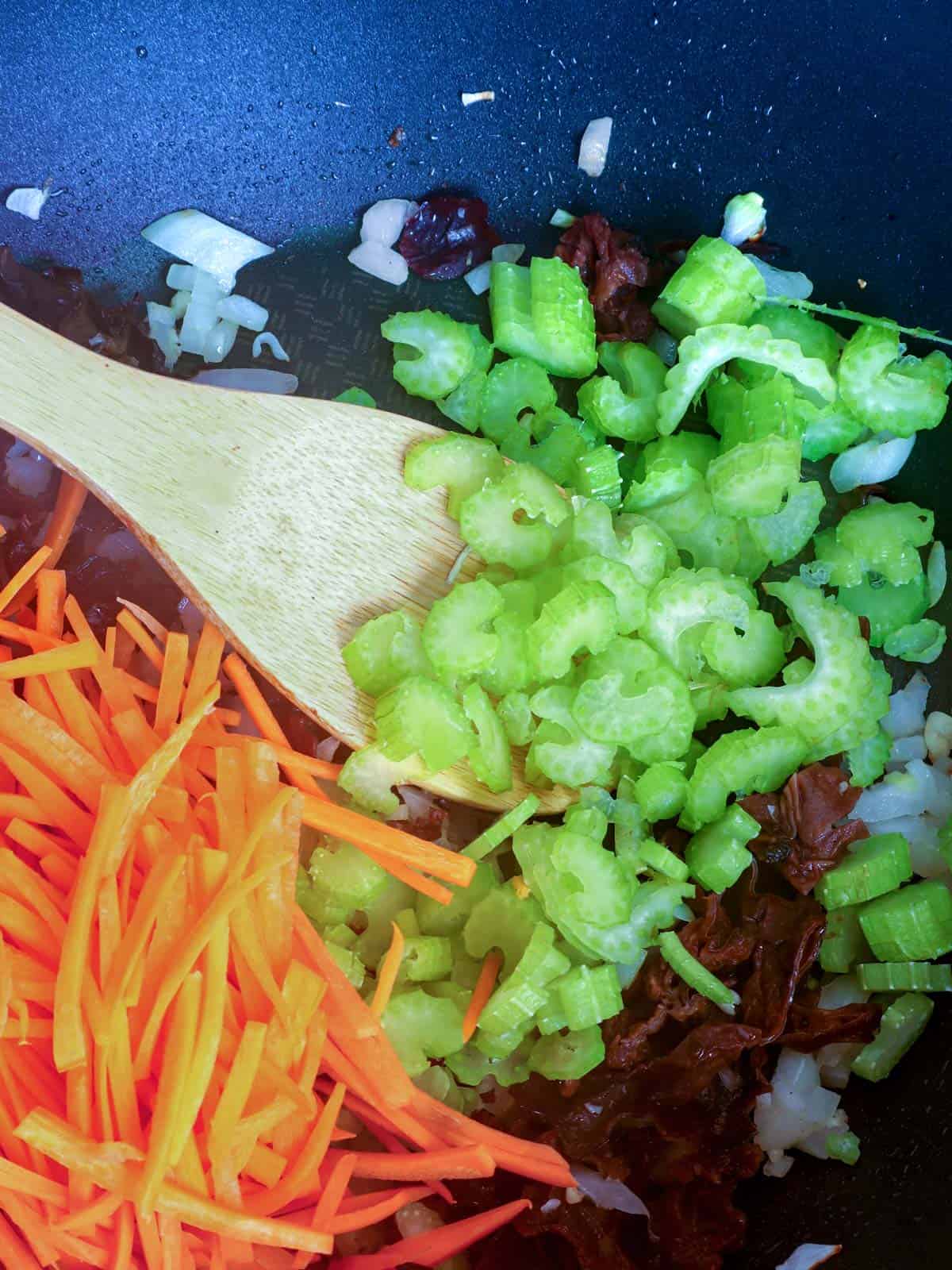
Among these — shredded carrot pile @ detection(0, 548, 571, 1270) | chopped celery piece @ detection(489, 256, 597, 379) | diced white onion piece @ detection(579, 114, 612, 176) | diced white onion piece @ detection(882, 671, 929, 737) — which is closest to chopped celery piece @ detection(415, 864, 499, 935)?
shredded carrot pile @ detection(0, 548, 571, 1270)

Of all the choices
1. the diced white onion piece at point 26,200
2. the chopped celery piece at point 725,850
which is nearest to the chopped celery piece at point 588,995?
the chopped celery piece at point 725,850

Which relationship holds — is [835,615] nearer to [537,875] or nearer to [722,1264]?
[537,875]

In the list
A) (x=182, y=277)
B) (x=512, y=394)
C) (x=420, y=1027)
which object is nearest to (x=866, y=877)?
(x=420, y=1027)

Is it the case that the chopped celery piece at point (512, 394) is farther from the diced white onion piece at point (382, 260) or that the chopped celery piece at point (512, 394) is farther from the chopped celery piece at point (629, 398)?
the diced white onion piece at point (382, 260)

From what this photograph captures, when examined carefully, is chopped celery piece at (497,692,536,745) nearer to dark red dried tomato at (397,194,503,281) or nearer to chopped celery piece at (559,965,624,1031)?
chopped celery piece at (559,965,624,1031)

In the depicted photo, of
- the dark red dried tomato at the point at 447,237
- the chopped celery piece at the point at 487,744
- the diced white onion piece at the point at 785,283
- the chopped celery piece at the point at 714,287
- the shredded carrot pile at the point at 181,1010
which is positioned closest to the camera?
the shredded carrot pile at the point at 181,1010
